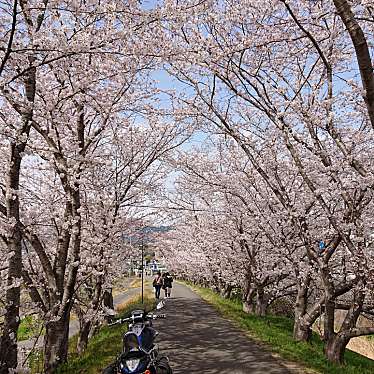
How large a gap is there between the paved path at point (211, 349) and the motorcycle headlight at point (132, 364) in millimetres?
2921

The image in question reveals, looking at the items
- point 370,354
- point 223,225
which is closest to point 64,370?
point 223,225

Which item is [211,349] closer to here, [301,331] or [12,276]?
[301,331]

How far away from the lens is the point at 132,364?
553cm

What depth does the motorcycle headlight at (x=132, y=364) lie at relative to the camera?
5.50 m

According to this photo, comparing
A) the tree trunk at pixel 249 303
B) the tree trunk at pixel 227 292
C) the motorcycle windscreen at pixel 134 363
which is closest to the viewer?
the motorcycle windscreen at pixel 134 363

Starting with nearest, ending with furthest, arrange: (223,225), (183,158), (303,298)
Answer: (303,298)
(183,158)
(223,225)

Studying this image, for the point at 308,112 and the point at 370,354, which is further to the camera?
the point at 370,354

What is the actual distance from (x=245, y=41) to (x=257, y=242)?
9455 mm

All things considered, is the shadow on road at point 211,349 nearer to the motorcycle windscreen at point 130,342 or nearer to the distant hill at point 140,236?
the motorcycle windscreen at point 130,342

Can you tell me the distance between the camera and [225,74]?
29.7ft

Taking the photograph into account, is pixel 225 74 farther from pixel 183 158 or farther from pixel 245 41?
pixel 183 158

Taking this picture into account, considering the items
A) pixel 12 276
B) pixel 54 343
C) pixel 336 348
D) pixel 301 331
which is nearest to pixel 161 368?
pixel 12 276

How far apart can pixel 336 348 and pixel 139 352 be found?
620 centimetres

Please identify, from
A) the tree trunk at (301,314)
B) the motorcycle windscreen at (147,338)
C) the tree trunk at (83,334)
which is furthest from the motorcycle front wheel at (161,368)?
the tree trunk at (83,334)
